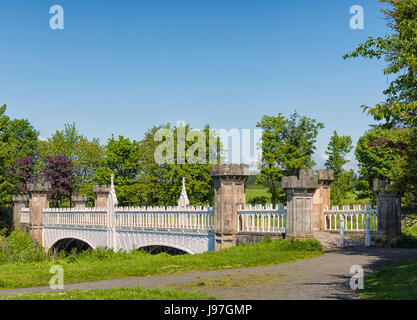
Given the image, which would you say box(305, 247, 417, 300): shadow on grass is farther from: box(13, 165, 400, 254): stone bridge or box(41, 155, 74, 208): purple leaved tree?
box(41, 155, 74, 208): purple leaved tree

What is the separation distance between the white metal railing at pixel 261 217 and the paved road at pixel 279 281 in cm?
377

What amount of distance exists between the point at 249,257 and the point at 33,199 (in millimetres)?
29038

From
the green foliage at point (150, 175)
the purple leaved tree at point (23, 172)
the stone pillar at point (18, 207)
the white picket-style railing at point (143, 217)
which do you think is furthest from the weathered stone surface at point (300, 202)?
the purple leaved tree at point (23, 172)

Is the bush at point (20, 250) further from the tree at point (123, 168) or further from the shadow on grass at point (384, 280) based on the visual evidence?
the shadow on grass at point (384, 280)

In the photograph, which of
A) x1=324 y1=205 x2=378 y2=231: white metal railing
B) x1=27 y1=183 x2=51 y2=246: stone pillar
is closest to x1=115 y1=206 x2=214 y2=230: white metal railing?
x1=324 y1=205 x2=378 y2=231: white metal railing

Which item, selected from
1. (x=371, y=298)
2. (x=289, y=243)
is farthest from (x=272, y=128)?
(x=371, y=298)

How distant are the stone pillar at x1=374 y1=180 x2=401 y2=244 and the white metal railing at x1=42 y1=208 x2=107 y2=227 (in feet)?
60.0

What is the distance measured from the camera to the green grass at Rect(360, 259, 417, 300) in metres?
9.62

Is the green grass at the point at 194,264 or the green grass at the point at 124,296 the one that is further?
the green grass at the point at 194,264

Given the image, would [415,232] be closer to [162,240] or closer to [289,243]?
[289,243]

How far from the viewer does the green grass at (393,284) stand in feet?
31.6

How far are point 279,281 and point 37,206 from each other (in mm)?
32863

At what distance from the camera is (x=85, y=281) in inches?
557

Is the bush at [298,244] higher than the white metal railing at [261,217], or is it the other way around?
the white metal railing at [261,217]
